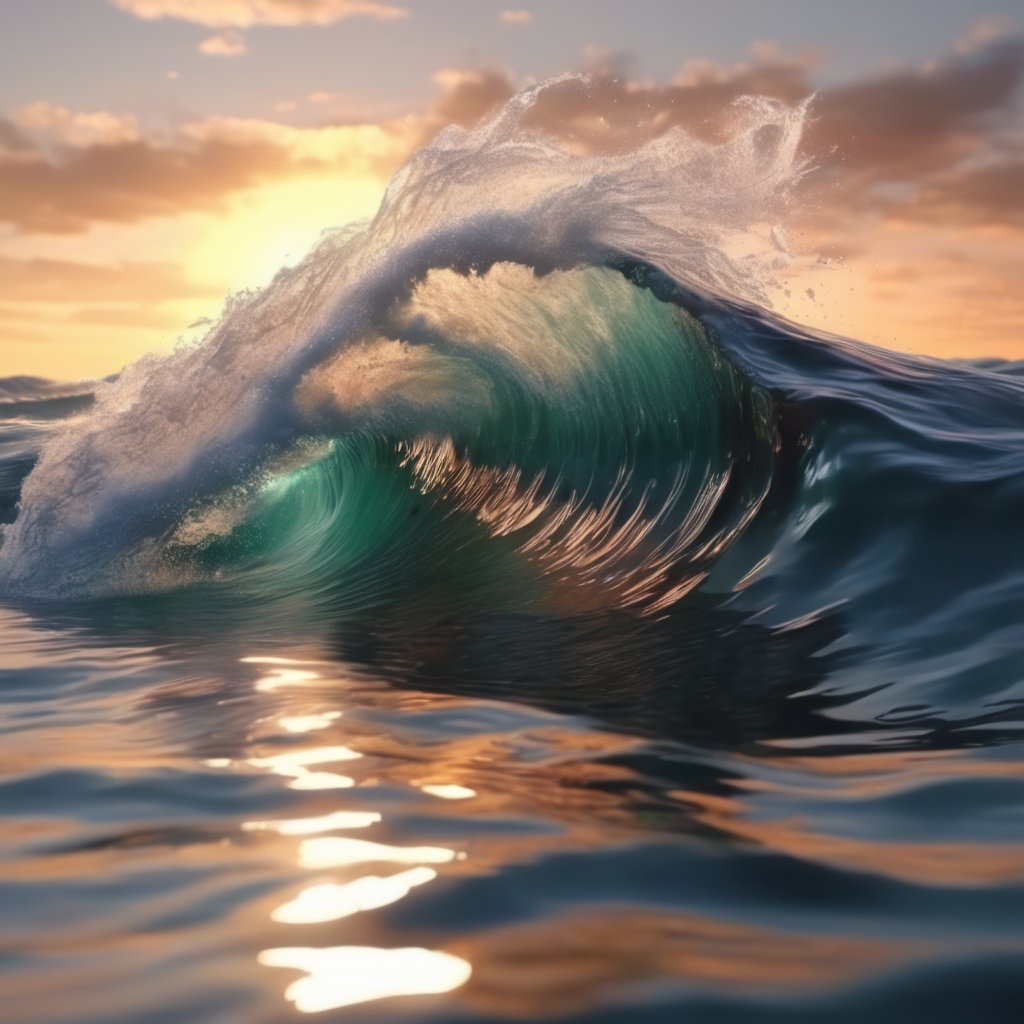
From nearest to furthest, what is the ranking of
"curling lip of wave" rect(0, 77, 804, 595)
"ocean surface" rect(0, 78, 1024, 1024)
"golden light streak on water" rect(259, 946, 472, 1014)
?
"golden light streak on water" rect(259, 946, 472, 1014), "ocean surface" rect(0, 78, 1024, 1024), "curling lip of wave" rect(0, 77, 804, 595)

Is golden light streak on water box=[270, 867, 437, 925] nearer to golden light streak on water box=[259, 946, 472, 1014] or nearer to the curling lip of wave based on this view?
golden light streak on water box=[259, 946, 472, 1014]

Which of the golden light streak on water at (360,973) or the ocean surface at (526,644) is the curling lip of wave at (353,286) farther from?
the golden light streak on water at (360,973)

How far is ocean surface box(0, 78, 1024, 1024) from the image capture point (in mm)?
1748

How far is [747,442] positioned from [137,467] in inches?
175

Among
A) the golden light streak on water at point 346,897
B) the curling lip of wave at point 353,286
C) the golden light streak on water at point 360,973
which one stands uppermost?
the curling lip of wave at point 353,286

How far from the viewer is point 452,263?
823cm

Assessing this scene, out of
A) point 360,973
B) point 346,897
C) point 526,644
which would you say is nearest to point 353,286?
point 526,644

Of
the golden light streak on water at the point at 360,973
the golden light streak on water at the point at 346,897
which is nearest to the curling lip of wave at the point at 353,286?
the golden light streak on water at the point at 346,897

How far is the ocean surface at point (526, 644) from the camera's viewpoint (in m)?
1.75

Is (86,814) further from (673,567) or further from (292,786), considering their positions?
(673,567)

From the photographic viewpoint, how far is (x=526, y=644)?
4.77 metres

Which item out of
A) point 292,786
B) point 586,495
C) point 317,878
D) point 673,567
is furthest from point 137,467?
point 317,878

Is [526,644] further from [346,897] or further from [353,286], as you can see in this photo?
[353,286]

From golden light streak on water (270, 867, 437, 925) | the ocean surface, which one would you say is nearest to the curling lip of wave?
the ocean surface
